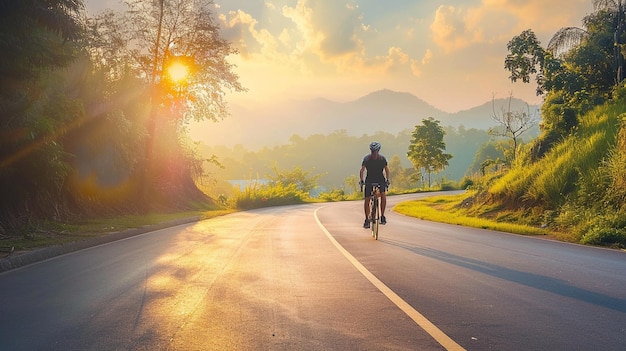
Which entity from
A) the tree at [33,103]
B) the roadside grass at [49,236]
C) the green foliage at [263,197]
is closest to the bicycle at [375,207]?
the roadside grass at [49,236]

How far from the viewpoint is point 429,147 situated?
242 ft

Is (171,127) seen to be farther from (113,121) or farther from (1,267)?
(1,267)

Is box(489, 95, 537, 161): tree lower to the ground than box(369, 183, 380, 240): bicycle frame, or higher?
higher

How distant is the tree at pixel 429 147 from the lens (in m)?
73.6

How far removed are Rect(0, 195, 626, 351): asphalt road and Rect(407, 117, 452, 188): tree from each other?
211 ft

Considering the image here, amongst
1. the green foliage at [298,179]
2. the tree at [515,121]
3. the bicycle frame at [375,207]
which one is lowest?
the bicycle frame at [375,207]

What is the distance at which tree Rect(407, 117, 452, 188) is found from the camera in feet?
242

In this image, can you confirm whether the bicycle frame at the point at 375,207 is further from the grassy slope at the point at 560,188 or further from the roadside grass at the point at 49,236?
the roadside grass at the point at 49,236

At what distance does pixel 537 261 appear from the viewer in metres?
8.93

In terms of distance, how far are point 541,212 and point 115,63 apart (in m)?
19.7

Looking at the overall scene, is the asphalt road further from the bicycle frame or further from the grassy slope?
the grassy slope

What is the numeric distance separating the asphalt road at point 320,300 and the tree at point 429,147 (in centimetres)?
6428

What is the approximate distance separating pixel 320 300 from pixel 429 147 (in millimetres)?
70402

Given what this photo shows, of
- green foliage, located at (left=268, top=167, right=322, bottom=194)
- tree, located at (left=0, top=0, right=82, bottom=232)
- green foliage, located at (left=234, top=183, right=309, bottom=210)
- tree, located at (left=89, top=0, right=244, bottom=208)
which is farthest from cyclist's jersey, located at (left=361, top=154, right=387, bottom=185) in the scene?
green foliage, located at (left=268, top=167, right=322, bottom=194)
